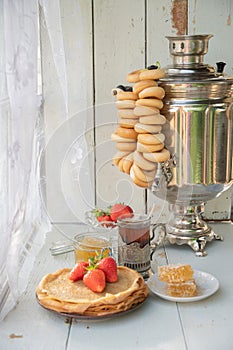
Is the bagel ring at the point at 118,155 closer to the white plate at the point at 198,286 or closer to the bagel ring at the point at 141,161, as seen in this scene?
the bagel ring at the point at 141,161

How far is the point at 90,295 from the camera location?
138 centimetres

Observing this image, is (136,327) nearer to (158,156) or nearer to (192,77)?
(158,156)

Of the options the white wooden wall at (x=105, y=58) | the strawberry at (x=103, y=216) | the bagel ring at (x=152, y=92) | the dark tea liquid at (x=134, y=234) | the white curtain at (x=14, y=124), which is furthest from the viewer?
the white wooden wall at (x=105, y=58)

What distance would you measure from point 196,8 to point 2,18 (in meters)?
0.96

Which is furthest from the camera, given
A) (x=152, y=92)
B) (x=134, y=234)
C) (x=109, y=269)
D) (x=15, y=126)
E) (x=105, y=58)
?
(x=105, y=58)

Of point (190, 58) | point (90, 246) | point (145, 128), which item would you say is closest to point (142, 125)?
point (145, 128)

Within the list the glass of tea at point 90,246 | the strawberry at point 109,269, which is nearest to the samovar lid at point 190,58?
the glass of tea at point 90,246

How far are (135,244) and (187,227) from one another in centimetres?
35

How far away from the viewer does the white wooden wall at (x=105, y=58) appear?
2.02 metres

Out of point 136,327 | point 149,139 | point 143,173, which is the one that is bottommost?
point 136,327

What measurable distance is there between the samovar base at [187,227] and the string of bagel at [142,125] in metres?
0.18

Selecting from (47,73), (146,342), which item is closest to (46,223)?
(47,73)

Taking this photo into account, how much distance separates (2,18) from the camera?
4.20 feet

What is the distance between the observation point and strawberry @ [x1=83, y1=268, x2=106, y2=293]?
1389 mm
